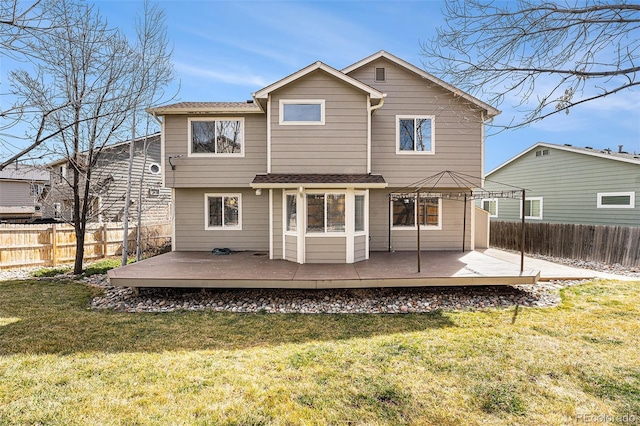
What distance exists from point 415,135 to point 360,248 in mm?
4500

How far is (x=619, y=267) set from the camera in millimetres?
10453

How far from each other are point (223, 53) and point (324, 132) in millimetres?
4685

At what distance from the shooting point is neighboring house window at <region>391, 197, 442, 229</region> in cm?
1098

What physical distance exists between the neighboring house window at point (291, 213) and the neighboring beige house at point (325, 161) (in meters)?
0.03

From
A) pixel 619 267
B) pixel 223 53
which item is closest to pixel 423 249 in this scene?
pixel 619 267

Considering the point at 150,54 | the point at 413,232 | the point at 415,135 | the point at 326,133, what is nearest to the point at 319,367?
the point at 326,133

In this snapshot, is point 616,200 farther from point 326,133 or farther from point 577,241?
point 326,133

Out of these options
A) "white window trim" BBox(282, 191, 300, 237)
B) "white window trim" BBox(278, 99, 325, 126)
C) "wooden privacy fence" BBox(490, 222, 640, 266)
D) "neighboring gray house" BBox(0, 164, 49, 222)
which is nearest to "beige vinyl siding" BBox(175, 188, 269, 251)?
"white window trim" BBox(282, 191, 300, 237)

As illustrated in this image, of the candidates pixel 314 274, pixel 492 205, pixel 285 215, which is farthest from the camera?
pixel 492 205

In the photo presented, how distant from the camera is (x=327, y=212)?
338 inches

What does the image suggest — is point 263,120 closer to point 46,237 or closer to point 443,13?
point 443,13

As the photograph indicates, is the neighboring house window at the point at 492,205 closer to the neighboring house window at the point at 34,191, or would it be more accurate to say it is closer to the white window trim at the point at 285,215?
the white window trim at the point at 285,215

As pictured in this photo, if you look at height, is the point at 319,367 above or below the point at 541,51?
below

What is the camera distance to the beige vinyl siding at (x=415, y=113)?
1041cm
